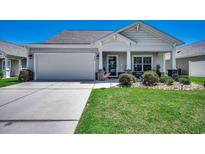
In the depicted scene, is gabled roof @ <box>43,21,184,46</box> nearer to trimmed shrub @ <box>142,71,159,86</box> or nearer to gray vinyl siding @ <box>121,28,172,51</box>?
gray vinyl siding @ <box>121,28,172,51</box>

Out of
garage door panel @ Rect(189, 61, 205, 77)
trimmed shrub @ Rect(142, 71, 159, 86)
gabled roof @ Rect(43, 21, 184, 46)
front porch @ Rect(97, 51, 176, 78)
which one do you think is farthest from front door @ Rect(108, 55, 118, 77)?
garage door panel @ Rect(189, 61, 205, 77)

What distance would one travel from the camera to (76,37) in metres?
17.9

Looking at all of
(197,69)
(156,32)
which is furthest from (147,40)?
(197,69)

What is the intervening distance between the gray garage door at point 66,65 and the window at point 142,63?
4914 millimetres

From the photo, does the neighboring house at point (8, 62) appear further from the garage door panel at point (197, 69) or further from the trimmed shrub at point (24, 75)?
the garage door panel at point (197, 69)

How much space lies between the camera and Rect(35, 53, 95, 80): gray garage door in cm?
1434

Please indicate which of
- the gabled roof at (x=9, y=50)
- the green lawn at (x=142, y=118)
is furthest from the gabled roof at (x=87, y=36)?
the green lawn at (x=142, y=118)

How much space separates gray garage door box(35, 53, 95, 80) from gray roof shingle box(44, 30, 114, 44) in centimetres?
258

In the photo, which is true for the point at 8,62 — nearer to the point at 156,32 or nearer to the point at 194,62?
the point at 156,32

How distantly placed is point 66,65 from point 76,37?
4.98m
